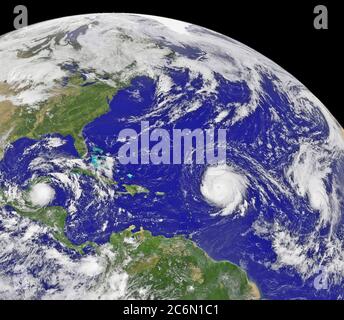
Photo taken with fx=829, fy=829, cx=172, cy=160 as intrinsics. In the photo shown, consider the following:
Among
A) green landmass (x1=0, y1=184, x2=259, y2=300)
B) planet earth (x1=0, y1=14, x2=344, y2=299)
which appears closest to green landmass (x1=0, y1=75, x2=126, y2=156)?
planet earth (x1=0, y1=14, x2=344, y2=299)

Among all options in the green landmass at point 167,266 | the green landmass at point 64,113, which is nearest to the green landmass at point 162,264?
the green landmass at point 167,266

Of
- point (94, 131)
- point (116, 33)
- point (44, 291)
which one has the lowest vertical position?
point (44, 291)

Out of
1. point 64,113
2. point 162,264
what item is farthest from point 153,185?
point 64,113

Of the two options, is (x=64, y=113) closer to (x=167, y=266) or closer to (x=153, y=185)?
(x=153, y=185)

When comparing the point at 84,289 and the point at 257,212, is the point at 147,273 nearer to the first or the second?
the point at 84,289

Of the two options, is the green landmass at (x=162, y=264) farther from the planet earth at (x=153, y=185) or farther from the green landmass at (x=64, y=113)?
the green landmass at (x=64, y=113)

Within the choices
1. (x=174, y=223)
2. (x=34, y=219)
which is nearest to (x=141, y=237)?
(x=174, y=223)

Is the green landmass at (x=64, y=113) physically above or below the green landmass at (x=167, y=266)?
above

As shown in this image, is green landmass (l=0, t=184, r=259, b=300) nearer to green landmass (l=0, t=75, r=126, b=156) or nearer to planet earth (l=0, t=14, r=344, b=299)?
planet earth (l=0, t=14, r=344, b=299)
